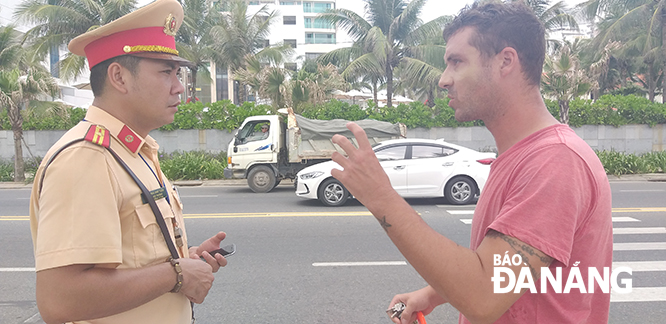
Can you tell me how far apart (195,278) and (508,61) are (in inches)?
50.6

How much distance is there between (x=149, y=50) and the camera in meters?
1.76

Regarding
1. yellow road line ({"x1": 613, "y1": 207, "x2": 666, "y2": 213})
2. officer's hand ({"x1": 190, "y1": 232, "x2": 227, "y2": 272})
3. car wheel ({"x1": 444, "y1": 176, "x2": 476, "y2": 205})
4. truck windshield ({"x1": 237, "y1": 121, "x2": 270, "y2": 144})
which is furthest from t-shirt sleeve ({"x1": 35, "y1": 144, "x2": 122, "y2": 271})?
truck windshield ({"x1": 237, "y1": 121, "x2": 270, "y2": 144})

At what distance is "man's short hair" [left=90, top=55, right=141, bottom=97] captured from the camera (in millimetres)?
1713

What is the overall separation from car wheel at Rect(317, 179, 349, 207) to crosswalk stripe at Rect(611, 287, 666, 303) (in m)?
6.09

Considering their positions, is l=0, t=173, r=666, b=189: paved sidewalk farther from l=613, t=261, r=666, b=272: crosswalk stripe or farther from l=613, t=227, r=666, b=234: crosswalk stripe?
l=613, t=261, r=666, b=272: crosswalk stripe

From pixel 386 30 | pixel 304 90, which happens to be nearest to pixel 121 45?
pixel 304 90

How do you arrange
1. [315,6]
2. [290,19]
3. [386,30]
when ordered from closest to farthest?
[386,30], [290,19], [315,6]

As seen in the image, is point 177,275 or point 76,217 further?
point 177,275

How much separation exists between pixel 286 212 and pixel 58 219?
7.93 metres

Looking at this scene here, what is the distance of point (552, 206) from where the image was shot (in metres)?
1.19

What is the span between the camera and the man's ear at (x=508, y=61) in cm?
145

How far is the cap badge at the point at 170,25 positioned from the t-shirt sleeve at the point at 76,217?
665 millimetres

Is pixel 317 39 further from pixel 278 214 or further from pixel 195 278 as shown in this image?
pixel 195 278

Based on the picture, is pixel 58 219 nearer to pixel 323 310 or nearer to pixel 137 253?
pixel 137 253
